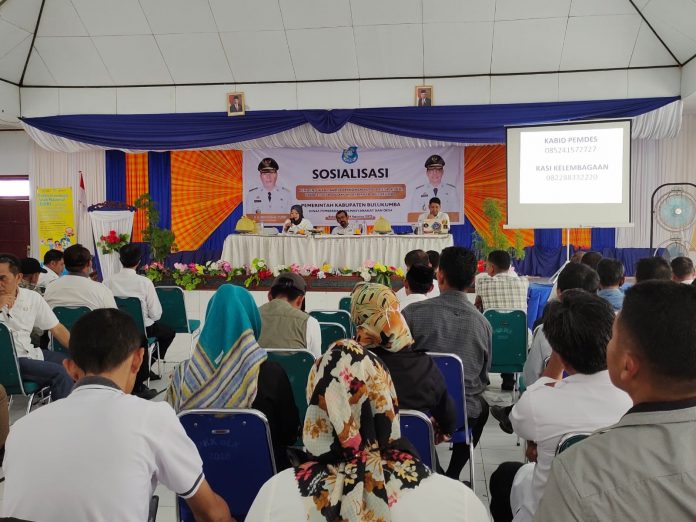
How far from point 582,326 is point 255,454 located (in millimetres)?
1033

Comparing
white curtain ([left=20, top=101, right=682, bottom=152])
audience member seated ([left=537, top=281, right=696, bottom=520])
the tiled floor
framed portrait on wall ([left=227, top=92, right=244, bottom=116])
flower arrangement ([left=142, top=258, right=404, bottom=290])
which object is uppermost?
framed portrait on wall ([left=227, top=92, right=244, bottom=116])

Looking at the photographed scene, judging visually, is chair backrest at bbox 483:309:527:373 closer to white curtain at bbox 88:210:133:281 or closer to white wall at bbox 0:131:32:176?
white curtain at bbox 88:210:133:281

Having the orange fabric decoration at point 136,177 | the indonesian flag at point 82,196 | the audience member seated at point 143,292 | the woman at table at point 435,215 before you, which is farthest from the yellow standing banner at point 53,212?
the audience member seated at point 143,292

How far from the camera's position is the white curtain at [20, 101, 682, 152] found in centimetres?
876

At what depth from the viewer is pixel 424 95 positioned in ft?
30.9

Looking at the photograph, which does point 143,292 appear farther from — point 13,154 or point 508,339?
point 13,154

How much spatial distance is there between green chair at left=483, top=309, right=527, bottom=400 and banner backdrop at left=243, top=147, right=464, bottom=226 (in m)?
6.37

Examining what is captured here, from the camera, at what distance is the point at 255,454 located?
1877mm

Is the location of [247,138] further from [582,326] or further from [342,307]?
[582,326]

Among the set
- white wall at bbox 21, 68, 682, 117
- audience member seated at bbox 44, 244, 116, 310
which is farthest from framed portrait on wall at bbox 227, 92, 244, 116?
audience member seated at bbox 44, 244, 116, 310

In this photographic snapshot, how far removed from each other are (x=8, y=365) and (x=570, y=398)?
9.31ft

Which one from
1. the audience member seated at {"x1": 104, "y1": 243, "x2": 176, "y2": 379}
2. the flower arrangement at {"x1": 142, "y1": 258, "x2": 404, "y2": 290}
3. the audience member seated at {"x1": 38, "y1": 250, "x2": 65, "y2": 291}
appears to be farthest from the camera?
the flower arrangement at {"x1": 142, "y1": 258, "x2": 404, "y2": 290}

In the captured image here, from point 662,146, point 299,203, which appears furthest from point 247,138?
point 662,146

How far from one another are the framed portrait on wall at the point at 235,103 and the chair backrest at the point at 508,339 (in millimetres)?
6956
